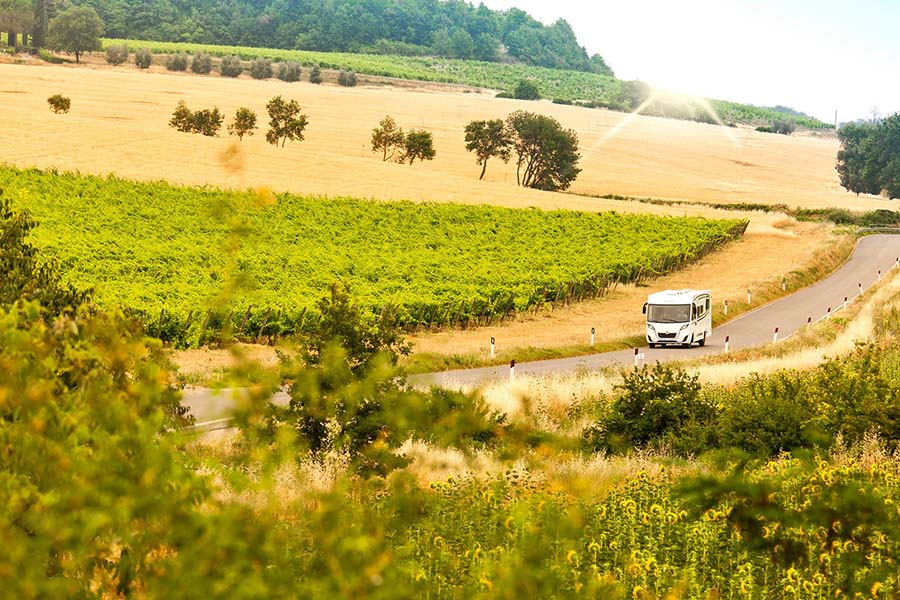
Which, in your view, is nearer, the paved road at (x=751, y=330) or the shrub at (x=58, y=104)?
the paved road at (x=751, y=330)

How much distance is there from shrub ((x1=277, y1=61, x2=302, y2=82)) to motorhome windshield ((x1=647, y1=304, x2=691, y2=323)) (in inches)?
6166

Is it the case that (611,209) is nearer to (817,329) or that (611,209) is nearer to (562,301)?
(562,301)

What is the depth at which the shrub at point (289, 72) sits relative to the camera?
192125 mm

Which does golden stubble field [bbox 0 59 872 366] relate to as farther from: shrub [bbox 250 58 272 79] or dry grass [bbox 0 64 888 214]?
shrub [bbox 250 58 272 79]

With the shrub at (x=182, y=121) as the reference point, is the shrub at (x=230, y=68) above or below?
above

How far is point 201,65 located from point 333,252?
13945cm

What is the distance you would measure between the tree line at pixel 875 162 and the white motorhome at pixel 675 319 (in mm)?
118069

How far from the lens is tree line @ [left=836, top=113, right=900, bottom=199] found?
152m

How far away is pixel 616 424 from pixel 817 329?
25.6 m

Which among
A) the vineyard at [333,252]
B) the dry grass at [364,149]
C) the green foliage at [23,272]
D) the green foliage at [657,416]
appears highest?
the green foliage at [23,272]

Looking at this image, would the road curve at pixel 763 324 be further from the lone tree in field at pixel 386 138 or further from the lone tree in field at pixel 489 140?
the lone tree in field at pixel 386 138

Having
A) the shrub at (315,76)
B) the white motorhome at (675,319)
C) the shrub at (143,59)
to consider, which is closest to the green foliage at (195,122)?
the white motorhome at (675,319)

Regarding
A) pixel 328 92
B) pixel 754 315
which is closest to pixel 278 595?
pixel 754 315

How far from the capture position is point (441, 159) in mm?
124562
